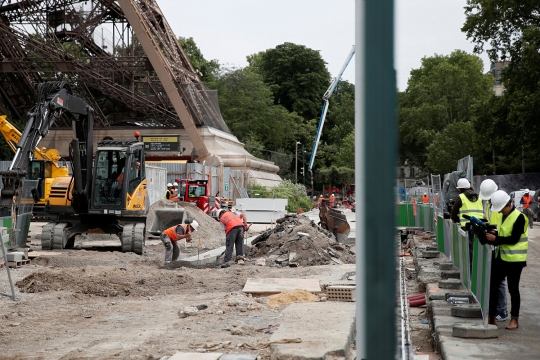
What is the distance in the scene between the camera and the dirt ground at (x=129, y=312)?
7.80 m

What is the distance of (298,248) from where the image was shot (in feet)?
59.5

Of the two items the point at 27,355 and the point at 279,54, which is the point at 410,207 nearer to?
the point at 27,355

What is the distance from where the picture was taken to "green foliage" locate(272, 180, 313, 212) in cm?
4930

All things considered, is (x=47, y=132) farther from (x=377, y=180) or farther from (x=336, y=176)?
(x=336, y=176)

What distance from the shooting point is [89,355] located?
7262 mm

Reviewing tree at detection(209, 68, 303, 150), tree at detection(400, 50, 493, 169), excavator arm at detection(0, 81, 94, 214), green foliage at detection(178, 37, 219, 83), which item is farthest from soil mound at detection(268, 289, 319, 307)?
green foliage at detection(178, 37, 219, 83)

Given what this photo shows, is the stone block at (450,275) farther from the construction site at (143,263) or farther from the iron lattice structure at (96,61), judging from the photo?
the iron lattice structure at (96,61)

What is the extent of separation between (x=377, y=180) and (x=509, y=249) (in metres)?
7.11

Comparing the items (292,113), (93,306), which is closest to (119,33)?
(292,113)

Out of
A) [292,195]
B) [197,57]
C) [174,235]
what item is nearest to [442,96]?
[197,57]

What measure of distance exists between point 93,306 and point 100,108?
4480cm

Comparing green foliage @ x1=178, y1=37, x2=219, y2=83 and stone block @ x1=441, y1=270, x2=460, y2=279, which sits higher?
green foliage @ x1=178, y1=37, x2=219, y2=83

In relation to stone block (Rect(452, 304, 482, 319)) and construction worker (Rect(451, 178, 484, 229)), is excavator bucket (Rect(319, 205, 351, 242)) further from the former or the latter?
stone block (Rect(452, 304, 482, 319))

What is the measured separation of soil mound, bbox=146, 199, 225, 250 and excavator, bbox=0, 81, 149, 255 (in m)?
4.67
